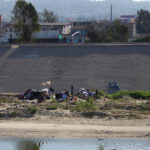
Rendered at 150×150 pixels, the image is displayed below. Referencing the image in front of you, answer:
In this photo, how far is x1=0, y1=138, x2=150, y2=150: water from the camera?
14062 mm

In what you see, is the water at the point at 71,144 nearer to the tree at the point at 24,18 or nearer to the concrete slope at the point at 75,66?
the concrete slope at the point at 75,66

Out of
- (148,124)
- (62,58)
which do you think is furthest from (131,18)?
(148,124)

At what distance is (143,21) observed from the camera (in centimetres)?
7812

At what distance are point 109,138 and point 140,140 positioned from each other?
1.24 m

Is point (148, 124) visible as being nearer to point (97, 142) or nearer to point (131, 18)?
point (97, 142)

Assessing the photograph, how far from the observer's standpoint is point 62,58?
31641 mm

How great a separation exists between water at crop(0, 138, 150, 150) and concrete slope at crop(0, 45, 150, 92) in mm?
11099

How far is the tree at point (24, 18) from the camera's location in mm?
41469

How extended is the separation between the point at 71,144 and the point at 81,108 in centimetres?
360

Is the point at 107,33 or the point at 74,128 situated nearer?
the point at 74,128

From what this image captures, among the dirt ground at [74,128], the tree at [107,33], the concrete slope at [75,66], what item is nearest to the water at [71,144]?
the dirt ground at [74,128]

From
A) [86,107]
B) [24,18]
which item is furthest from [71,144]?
[24,18]

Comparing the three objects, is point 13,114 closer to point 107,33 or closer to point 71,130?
point 71,130

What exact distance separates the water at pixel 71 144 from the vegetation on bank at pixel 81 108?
7.99 feet
